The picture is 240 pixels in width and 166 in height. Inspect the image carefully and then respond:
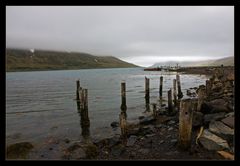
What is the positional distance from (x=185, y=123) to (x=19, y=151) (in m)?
9.00

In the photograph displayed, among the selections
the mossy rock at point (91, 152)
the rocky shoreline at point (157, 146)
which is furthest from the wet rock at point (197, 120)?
the mossy rock at point (91, 152)

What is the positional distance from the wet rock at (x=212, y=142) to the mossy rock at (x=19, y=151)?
30.0 feet

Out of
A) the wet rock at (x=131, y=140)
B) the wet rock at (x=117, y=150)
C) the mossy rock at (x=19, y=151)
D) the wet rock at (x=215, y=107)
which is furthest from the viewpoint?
the wet rock at (x=215, y=107)

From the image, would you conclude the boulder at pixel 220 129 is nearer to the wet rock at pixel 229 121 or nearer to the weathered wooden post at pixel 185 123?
the wet rock at pixel 229 121

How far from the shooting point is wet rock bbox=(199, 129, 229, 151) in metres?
9.36

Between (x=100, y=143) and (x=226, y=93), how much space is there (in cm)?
1381

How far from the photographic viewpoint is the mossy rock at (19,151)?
11.3 metres

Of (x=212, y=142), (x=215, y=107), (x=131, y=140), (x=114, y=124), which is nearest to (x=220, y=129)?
(x=212, y=142)

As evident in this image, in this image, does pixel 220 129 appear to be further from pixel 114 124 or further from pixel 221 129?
pixel 114 124

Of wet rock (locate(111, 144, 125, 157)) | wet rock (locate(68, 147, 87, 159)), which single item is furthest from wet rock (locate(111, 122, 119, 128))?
wet rock (locate(68, 147, 87, 159))

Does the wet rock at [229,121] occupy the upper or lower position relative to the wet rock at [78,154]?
upper

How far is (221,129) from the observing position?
33.7ft
